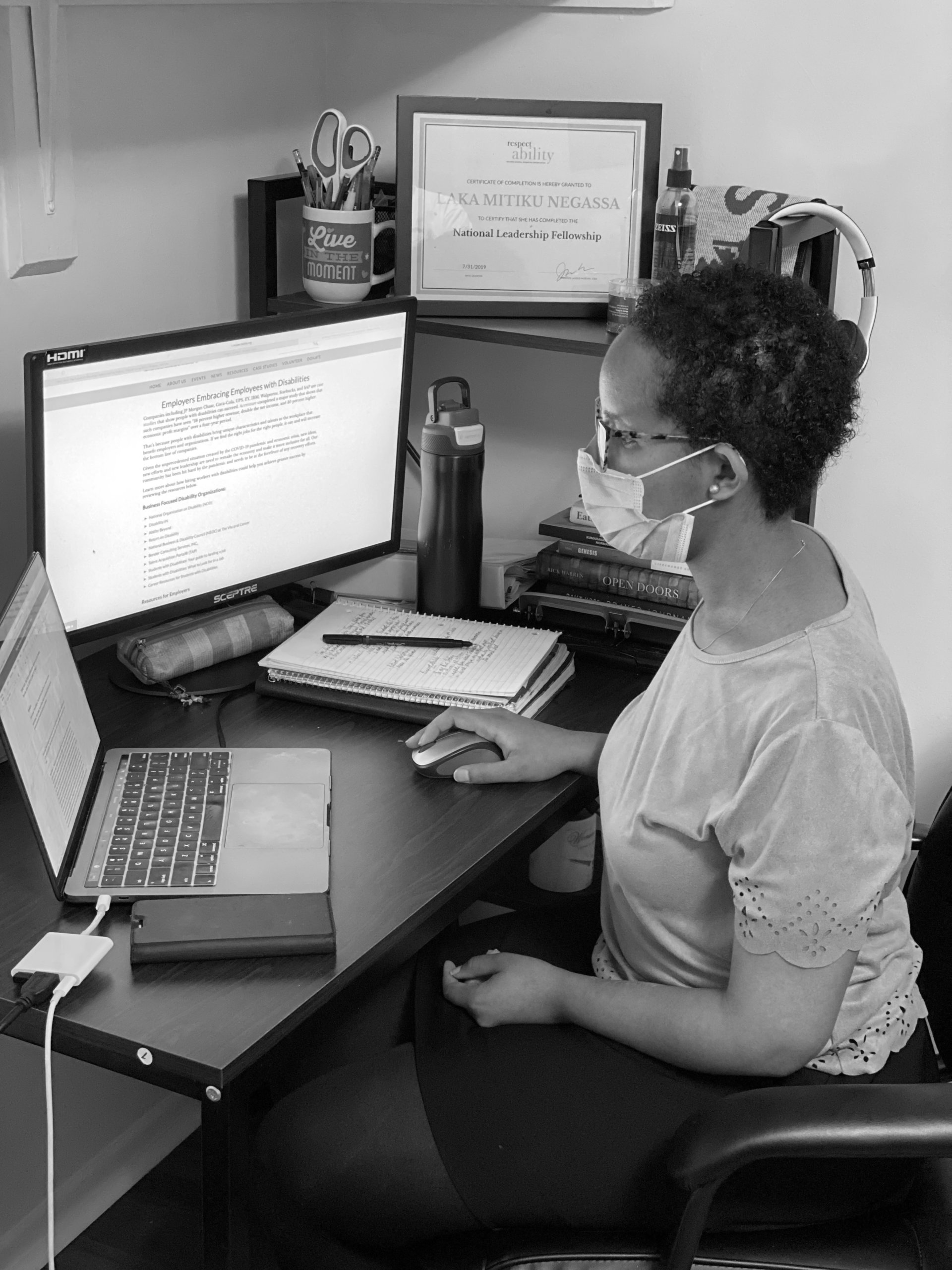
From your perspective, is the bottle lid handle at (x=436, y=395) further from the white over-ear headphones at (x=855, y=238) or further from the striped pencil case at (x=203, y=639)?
the white over-ear headphones at (x=855, y=238)

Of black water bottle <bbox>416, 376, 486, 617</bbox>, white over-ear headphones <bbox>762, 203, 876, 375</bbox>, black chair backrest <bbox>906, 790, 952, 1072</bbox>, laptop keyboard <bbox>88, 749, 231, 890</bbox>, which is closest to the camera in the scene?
laptop keyboard <bbox>88, 749, 231, 890</bbox>

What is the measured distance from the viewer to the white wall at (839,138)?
177 centimetres

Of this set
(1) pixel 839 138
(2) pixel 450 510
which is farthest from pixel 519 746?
(1) pixel 839 138

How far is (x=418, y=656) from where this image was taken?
5.47 feet

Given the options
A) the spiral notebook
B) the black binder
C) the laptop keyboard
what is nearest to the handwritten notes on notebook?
the spiral notebook

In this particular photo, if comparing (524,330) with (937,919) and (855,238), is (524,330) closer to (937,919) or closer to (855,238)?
(855,238)

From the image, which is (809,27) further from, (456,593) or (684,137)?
(456,593)

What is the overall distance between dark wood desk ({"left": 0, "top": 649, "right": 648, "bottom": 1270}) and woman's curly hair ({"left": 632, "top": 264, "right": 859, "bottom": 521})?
1.42 ft

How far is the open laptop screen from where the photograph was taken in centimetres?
113

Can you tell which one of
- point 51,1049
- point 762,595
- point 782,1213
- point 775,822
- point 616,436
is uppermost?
point 616,436

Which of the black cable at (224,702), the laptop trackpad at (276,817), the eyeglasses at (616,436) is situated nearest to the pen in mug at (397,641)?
the black cable at (224,702)

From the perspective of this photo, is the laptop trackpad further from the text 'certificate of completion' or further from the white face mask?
the text 'certificate of completion'

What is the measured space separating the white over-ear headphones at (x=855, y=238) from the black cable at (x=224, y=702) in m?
0.80
